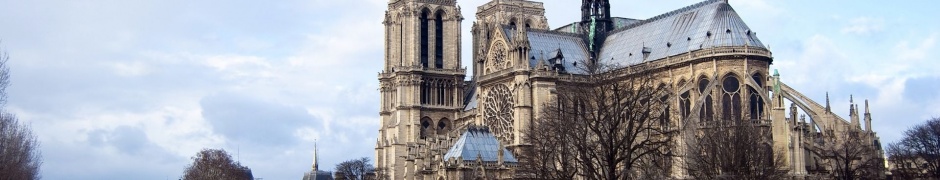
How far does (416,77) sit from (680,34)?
21.9 metres

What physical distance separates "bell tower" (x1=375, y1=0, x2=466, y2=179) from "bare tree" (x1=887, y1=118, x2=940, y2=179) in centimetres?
3403

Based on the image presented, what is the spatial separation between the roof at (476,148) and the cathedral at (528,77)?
0.07 m

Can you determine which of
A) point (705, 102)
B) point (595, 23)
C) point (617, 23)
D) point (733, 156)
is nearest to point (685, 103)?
point (705, 102)

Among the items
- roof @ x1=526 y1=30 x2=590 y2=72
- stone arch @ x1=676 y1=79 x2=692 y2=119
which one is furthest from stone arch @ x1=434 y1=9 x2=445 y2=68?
stone arch @ x1=676 y1=79 x2=692 y2=119

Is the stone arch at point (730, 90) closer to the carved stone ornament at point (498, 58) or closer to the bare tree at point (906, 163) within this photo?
the bare tree at point (906, 163)

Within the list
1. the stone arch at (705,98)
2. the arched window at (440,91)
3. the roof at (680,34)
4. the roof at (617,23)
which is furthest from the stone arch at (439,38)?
the stone arch at (705,98)

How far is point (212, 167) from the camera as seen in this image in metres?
110

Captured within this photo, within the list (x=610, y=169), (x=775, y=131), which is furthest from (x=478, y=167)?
(x=610, y=169)

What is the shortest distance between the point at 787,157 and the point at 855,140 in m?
4.69

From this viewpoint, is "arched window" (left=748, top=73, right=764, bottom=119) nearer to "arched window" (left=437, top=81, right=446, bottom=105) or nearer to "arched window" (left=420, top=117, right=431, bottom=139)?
"arched window" (left=420, top=117, right=431, bottom=139)

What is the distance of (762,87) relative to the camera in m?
77.6

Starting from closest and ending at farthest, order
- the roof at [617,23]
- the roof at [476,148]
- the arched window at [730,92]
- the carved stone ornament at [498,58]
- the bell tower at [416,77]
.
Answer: the roof at [476,148]
the arched window at [730,92]
the carved stone ornament at [498,58]
the bell tower at [416,77]
the roof at [617,23]

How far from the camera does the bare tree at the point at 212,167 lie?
349 feet

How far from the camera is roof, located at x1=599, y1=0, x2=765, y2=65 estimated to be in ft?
259
